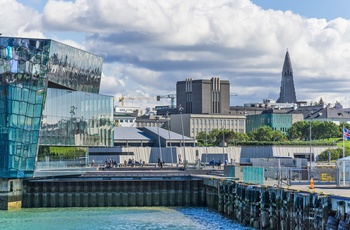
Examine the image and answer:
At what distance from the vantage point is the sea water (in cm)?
6025

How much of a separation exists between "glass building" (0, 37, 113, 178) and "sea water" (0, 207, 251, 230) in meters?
5.45

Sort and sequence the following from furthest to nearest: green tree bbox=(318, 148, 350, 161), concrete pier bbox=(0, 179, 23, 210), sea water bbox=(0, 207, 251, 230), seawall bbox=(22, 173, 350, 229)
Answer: green tree bbox=(318, 148, 350, 161) → concrete pier bbox=(0, 179, 23, 210) → seawall bbox=(22, 173, 350, 229) → sea water bbox=(0, 207, 251, 230)

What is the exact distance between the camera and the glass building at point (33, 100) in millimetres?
71125

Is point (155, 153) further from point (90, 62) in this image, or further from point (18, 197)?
point (18, 197)

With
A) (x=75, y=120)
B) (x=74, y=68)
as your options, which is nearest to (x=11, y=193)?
(x=75, y=120)

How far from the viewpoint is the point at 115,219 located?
65688mm

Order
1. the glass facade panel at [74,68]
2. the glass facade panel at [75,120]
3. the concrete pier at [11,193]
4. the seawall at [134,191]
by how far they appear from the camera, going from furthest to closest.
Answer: the glass facade panel at [75,120] → the glass facade panel at [74,68] → the concrete pier at [11,193] → the seawall at [134,191]

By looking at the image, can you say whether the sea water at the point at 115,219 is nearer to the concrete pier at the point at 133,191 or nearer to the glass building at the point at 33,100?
the concrete pier at the point at 133,191

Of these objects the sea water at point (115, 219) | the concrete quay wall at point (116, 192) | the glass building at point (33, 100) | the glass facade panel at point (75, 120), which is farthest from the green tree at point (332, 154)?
the sea water at point (115, 219)

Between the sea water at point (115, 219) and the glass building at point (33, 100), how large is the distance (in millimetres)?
5451

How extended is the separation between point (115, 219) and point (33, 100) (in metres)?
14.4

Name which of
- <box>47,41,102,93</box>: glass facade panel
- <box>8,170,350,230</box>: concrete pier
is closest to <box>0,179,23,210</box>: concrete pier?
<box>8,170,350,230</box>: concrete pier

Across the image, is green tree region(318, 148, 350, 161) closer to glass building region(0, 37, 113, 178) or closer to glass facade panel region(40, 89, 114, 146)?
glass facade panel region(40, 89, 114, 146)

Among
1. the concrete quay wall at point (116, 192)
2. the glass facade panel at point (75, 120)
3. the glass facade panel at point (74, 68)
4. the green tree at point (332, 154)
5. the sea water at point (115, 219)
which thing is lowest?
the sea water at point (115, 219)
